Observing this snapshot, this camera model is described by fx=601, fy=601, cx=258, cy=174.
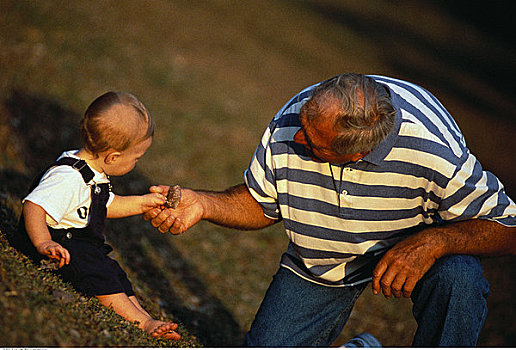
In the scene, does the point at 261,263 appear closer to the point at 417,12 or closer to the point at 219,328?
the point at 219,328

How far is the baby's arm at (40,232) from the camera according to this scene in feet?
10.8

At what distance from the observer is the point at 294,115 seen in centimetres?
413

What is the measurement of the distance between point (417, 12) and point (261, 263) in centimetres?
1569

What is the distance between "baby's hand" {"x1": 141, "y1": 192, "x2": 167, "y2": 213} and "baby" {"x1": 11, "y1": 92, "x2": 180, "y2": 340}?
0.26 meters

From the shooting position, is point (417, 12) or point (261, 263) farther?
point (417, 12)

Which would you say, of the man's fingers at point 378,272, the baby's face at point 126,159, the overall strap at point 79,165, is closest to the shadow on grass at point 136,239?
the overall strap at point 79,165

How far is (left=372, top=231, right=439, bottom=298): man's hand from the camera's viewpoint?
368cm

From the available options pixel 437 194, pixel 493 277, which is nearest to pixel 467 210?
pixel 437 194

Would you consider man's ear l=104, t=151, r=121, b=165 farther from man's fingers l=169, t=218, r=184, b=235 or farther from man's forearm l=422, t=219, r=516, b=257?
man's forearm l=422, t=219, r=516, b=257

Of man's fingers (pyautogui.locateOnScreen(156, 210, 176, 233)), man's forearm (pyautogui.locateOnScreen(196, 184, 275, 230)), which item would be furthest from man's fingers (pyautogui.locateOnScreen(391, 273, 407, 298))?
man's fingers (pyautogui.locateOnScreen(156, 210, 176, 233))

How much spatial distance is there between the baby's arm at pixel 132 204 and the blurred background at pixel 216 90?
983mm

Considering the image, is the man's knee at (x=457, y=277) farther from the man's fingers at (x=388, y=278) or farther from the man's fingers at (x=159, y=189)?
the man's fingers at (x=159, y=189)

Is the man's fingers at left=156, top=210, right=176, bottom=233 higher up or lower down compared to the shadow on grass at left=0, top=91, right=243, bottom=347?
higher up

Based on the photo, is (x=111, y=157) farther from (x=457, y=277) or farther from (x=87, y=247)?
(x=457, y=277)
